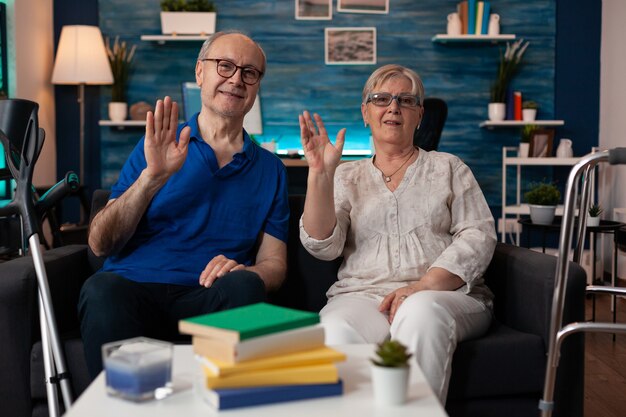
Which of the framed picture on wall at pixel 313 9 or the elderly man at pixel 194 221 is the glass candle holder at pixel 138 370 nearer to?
the elderly man at pixel 194 221

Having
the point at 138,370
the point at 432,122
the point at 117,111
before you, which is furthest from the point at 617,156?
the point at 117,111

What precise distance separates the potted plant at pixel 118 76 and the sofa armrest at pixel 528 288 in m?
4.13

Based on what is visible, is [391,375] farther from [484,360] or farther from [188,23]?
[188,23]

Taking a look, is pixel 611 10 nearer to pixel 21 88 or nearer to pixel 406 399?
pixel 21 88

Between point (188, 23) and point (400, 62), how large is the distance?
166cm

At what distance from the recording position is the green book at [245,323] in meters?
1.30

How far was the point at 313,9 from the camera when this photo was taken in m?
6.12

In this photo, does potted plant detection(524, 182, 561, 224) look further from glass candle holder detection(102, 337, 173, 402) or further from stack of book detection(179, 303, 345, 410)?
glass candle holder detection(102, 337, 173, 402)

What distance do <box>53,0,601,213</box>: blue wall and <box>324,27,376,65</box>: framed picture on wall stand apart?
0.05 metres

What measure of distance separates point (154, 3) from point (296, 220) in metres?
3.98

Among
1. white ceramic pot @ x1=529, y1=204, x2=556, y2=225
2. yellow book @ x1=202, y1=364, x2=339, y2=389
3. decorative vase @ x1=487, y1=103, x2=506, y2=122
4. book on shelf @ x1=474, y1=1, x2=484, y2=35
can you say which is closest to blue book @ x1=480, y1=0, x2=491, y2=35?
book on shelf @ x1=474, y1=1, x2=484, y2=35

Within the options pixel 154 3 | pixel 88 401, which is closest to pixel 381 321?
pixel 88 401

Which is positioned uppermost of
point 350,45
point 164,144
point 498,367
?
point 350,45

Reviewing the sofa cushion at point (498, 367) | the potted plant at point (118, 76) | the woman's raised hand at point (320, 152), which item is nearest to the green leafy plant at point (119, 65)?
the potted plant at point (118, 76)
